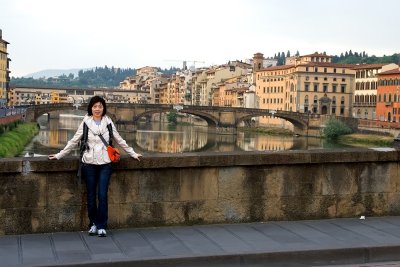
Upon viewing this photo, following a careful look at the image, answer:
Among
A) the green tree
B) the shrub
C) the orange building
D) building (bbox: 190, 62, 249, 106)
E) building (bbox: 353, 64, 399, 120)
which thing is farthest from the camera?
building (bbox: 190, 62, 249, 106)

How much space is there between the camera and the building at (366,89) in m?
87.5

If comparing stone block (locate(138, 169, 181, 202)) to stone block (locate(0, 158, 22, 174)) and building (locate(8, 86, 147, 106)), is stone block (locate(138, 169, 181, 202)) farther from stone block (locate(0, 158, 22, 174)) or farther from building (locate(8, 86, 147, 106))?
building (locate(8, 86, 147, 106))

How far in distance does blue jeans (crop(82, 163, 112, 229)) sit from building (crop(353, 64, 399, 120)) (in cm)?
8307

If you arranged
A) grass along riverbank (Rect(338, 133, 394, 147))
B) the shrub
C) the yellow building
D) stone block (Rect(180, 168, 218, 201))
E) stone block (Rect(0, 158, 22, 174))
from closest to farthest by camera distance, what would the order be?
1. stone block (Rect(0, 158, 22, 174))
2. stone block (Rect(180, 168, 218, 201))
3. grass along riverbank (Rect(338, 133, 394, 147))
4. the shrub
5. the yellow building

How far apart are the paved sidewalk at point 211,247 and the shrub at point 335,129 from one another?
6568cm

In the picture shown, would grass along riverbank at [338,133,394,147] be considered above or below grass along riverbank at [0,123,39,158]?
below

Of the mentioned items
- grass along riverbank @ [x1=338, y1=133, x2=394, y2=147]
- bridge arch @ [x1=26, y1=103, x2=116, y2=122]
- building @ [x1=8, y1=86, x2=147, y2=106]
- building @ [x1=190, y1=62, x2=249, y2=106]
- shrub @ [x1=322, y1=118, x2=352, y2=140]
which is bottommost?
grass along riverbank @ [x1=338, y1=133, x2=394, y2=147]

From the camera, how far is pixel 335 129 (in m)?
71.5

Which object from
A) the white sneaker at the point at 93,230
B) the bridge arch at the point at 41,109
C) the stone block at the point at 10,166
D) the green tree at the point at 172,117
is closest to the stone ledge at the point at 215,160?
the stone block at the point at 10,166

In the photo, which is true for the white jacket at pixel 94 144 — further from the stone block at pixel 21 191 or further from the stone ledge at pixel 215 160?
the stone block at pixel 21 191

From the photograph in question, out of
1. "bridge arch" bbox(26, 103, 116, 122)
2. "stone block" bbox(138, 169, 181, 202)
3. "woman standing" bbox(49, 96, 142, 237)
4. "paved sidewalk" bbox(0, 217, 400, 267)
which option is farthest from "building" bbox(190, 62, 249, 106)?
"woman standing" bbox(49, 96, 142, 237)

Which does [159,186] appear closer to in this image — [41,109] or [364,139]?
[364,139]

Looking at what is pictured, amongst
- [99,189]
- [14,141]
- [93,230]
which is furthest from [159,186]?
[14,141]

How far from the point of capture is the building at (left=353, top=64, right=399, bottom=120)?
287 feet
